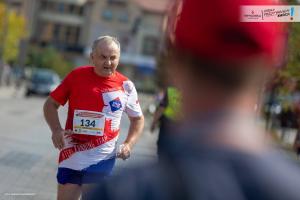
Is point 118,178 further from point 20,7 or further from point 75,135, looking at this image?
point 20,7

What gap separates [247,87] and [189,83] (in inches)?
4.8

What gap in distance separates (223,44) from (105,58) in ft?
9.50

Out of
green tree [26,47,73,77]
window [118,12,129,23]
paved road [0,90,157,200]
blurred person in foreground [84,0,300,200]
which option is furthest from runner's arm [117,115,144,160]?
window [118,12,129,23]

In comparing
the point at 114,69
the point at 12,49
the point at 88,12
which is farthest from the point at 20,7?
the point at 114,69

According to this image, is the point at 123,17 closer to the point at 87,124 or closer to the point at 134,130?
the point at 134,130

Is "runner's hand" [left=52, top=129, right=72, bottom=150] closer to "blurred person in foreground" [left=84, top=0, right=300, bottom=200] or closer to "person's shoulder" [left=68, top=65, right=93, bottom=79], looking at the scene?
"person's shoulder" [left=68, top=65, right=93, bottom=79]

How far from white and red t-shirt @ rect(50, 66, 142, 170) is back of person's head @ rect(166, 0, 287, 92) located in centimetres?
271

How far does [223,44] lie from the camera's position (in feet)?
4.88

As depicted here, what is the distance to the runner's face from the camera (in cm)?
434

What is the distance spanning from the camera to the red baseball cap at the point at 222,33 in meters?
1.48

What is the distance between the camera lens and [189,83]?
154 centimetres

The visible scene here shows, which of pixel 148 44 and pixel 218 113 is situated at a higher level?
pixel 148 44

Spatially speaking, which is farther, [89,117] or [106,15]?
[106,15]

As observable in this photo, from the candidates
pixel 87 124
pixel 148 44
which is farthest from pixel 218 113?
pixel 148 44
